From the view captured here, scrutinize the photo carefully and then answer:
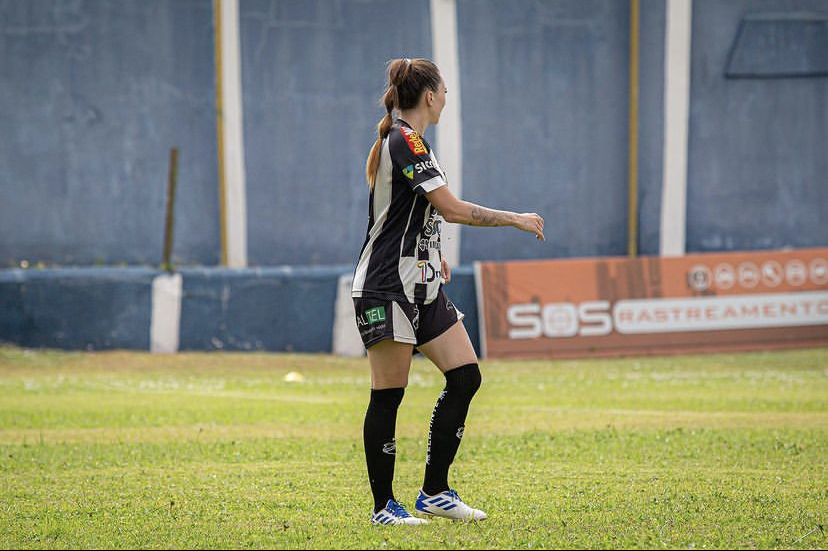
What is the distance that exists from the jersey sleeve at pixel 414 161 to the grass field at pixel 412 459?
156 centimetres

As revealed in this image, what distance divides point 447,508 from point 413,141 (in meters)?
1.72

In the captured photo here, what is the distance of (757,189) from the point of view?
21.7 metres

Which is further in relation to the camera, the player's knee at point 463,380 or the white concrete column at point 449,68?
the white concrete column at point 449,68

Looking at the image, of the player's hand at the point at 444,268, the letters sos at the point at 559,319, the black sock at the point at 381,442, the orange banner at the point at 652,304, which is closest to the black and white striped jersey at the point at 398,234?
the player's hand at the point at 444,268

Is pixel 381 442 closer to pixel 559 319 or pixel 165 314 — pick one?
pixel 165 314

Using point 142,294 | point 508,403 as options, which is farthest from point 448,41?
point 508,403

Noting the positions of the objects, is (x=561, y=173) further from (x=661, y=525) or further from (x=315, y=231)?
(x=661, y=525)

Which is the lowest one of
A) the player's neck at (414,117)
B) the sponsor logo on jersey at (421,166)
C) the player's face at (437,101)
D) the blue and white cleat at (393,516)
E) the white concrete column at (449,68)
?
the blue and white cleat at (393,516)

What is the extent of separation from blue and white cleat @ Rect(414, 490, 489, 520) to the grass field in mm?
91

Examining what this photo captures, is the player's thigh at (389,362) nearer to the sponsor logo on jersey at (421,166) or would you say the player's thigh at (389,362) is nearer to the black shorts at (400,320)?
the black shorts at (400,320)

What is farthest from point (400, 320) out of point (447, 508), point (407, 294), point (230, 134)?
point (230, 134)

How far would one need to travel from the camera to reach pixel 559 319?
17594mm

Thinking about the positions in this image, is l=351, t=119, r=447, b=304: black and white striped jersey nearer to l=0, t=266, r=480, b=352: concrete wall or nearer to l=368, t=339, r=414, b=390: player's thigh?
l=368, t=339, r=414, b=390: player's thigh

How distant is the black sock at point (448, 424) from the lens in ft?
19.0
